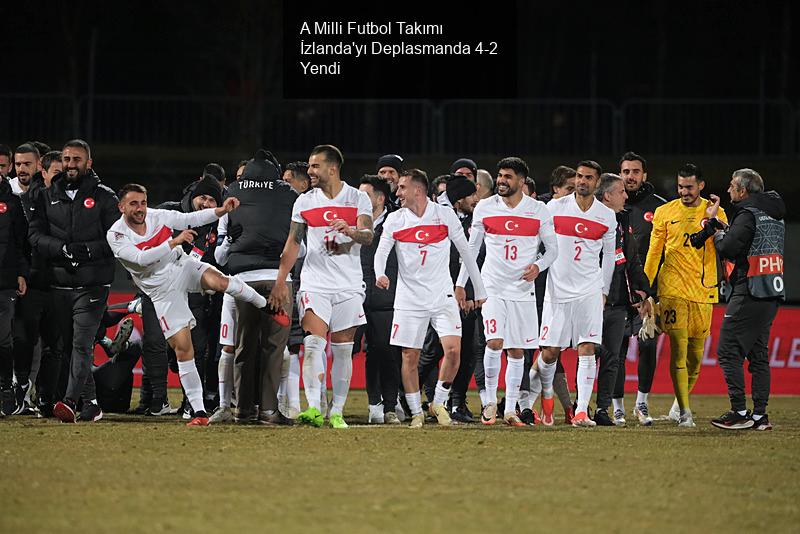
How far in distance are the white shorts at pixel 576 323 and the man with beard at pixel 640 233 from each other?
1.06 m

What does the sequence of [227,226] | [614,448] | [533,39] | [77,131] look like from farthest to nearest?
[533,39] < [77,131] < [227,226] < [614,448]

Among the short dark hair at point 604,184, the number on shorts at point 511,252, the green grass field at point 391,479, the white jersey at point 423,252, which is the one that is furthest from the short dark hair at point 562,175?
the green grass field at point 391,479

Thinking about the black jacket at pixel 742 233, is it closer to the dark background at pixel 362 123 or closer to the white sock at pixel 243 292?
the white sock at pixel 243 292

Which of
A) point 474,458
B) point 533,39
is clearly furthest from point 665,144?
point 474,458

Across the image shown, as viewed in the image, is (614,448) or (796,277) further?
(796,277)

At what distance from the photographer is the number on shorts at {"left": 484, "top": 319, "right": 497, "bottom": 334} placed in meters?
12.0

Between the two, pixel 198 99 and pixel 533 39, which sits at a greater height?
pixel 533 39

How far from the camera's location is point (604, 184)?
41.4 feet

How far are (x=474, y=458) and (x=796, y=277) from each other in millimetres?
14621

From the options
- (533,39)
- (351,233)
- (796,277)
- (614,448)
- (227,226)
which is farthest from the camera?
(533,39)

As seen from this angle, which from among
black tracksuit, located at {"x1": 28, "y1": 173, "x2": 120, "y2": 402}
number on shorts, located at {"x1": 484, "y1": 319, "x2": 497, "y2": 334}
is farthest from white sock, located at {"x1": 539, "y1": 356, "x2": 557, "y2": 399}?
black tracksuit, located at {"x1": 28, "y1": 173, "x2": 120, "y2": 402}

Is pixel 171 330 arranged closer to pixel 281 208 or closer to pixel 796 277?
pixel 281 208

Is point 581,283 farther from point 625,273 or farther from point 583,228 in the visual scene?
point 625,273

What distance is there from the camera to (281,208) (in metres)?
11.6
